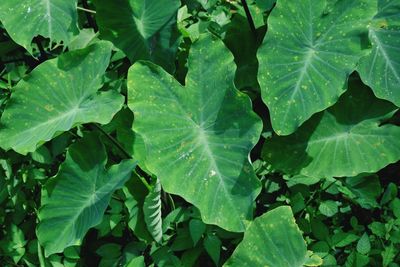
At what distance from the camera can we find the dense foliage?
6.40 ft

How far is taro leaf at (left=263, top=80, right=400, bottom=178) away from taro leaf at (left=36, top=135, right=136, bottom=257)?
0.57m

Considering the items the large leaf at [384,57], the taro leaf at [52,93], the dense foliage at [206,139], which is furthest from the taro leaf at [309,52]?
the taro leaf at [52,93]

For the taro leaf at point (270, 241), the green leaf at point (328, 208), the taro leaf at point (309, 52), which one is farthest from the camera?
the green leaf at point (328, 208)

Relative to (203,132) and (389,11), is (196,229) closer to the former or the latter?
(203,132)

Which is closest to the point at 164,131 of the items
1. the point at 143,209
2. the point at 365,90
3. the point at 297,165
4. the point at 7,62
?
the point at 143,209

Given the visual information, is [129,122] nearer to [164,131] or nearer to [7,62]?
[164,131]

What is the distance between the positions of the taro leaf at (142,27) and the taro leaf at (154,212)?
0.50m

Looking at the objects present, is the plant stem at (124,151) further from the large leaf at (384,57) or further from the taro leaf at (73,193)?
the large leaf at (384,57)

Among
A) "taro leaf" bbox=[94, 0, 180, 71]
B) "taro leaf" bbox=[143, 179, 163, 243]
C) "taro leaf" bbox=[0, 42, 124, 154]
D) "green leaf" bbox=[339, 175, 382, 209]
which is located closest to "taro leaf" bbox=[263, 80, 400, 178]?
"green leaf" bbox=[339, 175, 382, 209]

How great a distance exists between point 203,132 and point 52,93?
1.73ft

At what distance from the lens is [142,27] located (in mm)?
2234

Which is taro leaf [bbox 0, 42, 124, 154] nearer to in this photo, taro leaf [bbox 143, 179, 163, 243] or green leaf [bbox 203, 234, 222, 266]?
taro leaf [bbox 143, 179, 163, 243]

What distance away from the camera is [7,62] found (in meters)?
2.60

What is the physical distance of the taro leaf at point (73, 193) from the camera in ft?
6.66
